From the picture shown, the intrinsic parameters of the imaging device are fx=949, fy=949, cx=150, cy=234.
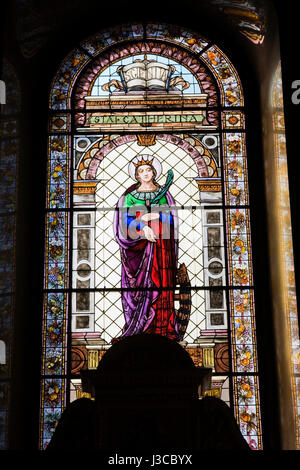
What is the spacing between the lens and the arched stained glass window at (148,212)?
8164 millimetres

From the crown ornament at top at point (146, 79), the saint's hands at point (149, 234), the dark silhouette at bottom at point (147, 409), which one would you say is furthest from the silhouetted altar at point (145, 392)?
the crown ornament at top at point (146, 79)

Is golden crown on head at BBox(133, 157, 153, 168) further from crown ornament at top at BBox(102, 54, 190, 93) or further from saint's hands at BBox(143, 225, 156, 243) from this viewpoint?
crown ornament at top at BBox(102, 54, 190, 93)

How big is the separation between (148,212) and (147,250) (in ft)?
1.18

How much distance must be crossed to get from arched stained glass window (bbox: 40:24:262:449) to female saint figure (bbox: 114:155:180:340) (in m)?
0.01

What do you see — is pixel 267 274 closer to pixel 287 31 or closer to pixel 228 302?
pixel 228 302

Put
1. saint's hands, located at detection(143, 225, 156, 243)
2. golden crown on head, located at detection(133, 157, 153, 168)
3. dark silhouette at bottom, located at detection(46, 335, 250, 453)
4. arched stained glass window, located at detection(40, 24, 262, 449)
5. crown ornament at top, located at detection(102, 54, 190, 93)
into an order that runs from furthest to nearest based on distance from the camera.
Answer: crown ornament at top, located at detection(102, 54, 190, 93)
golden crown on head, located at detection(133, 157, 153, 168)
saint's hands, located at detection(143, 225, 156, 243)
arched stained glass window, located at detection(40, 24, 262, 449)
dark silhouette at bottom, located at detection(46, 335, 250, 453)

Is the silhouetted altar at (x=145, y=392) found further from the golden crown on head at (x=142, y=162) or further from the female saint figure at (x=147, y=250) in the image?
the golden crown on head at (x=142, y=162)

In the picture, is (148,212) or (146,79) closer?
(148,212)

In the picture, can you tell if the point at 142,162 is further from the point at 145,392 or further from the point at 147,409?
the point at 147,409

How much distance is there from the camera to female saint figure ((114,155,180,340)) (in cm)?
826

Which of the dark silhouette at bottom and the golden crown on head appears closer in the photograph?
the dark silhouette at bottom

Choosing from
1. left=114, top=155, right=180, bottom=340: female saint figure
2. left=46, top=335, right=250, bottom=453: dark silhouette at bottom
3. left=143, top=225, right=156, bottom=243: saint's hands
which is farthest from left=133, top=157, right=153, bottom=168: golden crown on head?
left=46, top=335, right=250, bottom=453: dark silhouette at bottom

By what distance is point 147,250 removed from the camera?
8.53 meters

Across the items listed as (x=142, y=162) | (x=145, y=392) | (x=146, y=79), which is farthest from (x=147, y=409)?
(x=146, y=79)
